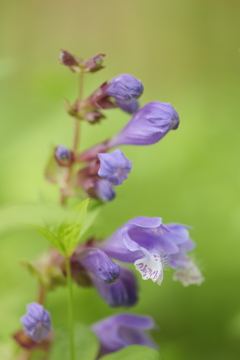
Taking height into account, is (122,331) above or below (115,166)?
below

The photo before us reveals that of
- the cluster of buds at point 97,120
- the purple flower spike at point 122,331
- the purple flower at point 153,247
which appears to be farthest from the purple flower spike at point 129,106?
the purple flower spike at point 122,331

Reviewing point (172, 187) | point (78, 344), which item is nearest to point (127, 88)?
point (78, 344)

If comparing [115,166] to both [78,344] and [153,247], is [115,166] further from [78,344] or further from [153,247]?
[78,344]

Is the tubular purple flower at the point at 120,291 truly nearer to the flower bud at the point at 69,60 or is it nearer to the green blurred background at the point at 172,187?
the green blurred background at the point at 172,187

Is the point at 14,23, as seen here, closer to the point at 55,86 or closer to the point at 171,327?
the point at 55,86

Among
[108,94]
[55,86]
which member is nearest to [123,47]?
[55,86]

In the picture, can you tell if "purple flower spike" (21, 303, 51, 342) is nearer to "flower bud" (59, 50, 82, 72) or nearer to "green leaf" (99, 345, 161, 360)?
"green leaf" (99, 345, 161, 360)

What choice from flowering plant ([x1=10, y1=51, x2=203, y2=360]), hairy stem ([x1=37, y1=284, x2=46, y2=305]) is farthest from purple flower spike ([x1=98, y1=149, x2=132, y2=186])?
hairy stem ([x1=37, y1=284, x2=46, y2=305])
